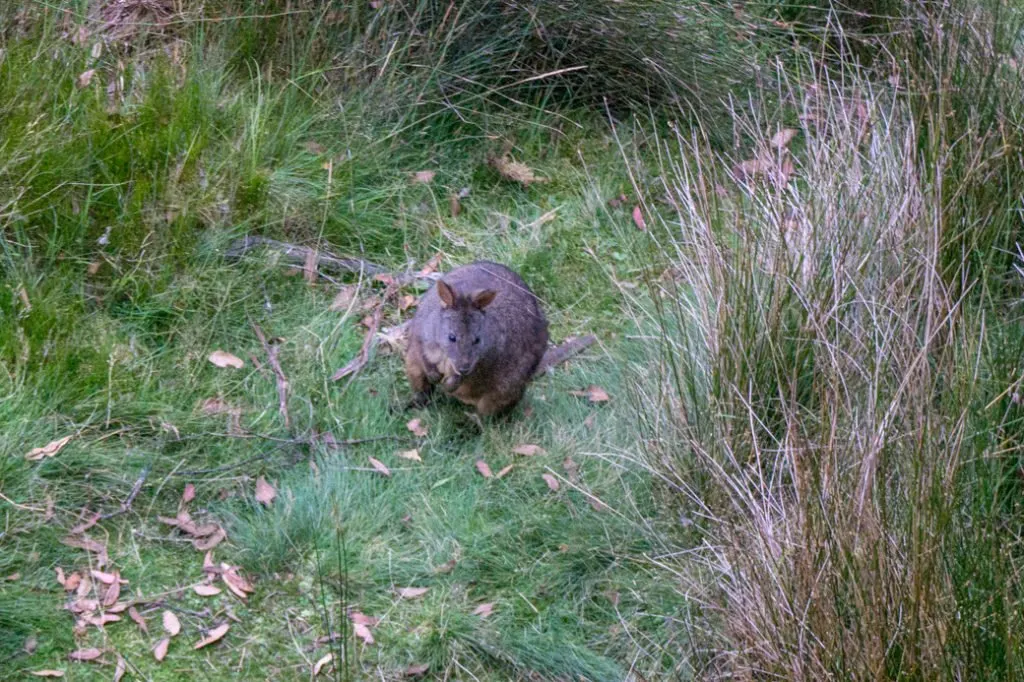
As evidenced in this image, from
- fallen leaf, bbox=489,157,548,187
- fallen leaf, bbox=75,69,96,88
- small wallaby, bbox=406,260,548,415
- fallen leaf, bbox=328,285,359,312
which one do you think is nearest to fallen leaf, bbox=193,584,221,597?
small wallaby, bbox=406,260,548,415

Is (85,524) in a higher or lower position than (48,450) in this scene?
lower

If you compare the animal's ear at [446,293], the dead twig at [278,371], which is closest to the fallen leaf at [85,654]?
the dead twig at [278,371]

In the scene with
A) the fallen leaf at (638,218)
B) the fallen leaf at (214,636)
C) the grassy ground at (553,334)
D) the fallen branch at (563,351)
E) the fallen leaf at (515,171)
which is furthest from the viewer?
the fallen leaf at (515,171)

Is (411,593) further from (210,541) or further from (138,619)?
Answer: (138,619)

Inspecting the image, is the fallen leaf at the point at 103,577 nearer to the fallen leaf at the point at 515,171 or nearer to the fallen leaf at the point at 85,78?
the fallen leaf at the point at 85,78

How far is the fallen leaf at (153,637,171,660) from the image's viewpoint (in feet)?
14.8

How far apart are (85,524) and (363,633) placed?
1170 millimetres

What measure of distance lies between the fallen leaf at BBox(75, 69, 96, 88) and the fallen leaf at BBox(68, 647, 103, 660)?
2.90 meters

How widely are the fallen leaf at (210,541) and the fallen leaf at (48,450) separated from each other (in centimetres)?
64

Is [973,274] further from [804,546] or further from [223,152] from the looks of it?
[223,152]

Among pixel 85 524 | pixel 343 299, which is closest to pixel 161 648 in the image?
pixel 85 524

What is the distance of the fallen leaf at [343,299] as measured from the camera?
616cm

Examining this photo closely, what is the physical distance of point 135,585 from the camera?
4.76 metres

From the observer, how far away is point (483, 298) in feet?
18.3
